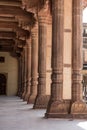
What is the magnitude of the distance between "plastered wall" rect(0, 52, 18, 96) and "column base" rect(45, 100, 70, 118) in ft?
76.7

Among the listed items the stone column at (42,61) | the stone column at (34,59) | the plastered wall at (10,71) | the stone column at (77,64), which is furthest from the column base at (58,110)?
the plastered wall at (10,71)

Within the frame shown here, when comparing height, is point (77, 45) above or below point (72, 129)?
above

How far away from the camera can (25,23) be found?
16.9 m

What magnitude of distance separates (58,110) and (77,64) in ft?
4.57

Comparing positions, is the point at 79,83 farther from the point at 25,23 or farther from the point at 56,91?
the point at 25,23

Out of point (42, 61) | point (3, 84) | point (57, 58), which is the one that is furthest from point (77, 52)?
point (3, 84)

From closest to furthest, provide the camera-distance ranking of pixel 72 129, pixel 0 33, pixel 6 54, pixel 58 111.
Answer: pixel 72 129 < pixel 58 111 < pixel 0 33 < pixel 6 54

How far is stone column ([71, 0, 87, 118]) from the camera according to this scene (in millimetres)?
9414

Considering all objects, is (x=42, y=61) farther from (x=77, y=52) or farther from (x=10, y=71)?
(x=10, y=71)

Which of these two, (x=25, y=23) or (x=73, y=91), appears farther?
(x=25, y=23)

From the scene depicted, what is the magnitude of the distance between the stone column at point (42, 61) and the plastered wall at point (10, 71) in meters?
19.6

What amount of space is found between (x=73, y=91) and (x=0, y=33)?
1423 cm

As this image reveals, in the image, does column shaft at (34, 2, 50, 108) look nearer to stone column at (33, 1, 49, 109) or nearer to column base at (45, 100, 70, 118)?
stone column at (33, 1, 49, 109)

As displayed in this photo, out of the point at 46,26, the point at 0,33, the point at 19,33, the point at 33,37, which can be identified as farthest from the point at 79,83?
the point at 0,33
